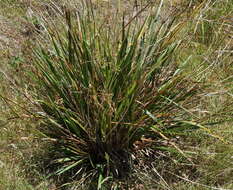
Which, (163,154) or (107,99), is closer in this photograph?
(107,99)

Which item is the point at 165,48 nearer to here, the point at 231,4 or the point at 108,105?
the point at 108,105

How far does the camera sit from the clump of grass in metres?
2.40

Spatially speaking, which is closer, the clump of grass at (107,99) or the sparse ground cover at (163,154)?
the clump of grass at (107,99)

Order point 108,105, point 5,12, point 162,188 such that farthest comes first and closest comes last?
point 5,12 < point 162,188 < point 108,105

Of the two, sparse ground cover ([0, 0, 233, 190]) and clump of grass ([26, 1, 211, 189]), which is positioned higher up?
clump of grass ([26, 1, 211, 189])

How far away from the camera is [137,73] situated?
95.3 inches

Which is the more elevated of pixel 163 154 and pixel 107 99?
pixel 107 99

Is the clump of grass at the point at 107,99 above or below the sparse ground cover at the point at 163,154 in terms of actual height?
above

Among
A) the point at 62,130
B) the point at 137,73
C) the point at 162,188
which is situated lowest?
the point at 162,188

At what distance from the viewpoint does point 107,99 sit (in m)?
2.35

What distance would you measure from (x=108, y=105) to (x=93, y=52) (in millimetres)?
331

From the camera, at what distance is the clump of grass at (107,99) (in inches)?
94.7

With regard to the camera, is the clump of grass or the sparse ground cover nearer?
the clump of grass

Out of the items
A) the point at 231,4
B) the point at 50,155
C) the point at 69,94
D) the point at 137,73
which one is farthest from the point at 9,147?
the point at 231,4
